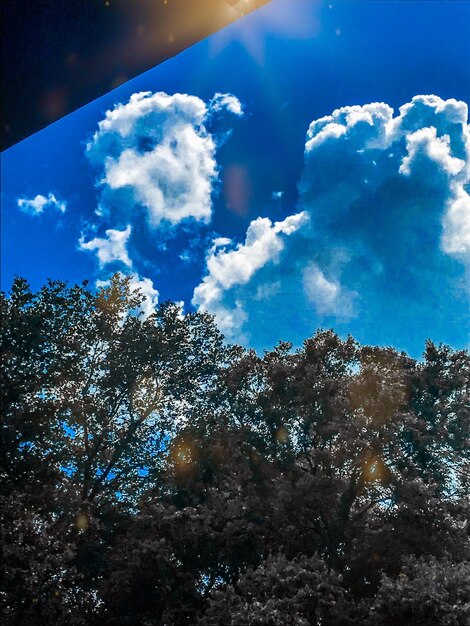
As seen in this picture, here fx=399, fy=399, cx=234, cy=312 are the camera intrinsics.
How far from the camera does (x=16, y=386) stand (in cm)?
1577

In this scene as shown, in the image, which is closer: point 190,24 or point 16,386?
point 190,24

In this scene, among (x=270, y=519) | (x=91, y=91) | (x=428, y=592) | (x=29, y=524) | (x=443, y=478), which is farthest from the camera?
(x=443, y=478)

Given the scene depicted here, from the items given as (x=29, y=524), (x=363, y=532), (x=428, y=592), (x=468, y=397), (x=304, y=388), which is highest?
(x=304, y=388)

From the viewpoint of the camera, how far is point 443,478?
19.7 m

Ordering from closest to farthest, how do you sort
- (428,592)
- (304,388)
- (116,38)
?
(116,38), (428,592), (304,388)

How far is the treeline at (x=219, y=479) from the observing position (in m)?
13.5

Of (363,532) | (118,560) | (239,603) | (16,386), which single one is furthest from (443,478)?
(16,386)

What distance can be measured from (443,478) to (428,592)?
8.48 meters

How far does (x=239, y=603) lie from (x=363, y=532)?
8250 millimetres

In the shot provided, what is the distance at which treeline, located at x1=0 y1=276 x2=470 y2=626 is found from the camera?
533 inches

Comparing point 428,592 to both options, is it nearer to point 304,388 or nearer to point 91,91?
point 304,388

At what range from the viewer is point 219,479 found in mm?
20422

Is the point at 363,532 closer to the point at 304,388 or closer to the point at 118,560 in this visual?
the point at 304,388

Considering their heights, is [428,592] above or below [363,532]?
below
